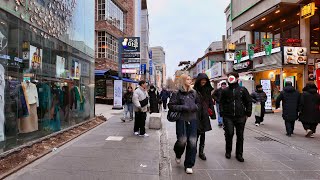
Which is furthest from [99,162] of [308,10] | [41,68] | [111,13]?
[111,13]

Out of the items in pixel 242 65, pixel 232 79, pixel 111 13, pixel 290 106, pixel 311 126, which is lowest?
pixel 311 126

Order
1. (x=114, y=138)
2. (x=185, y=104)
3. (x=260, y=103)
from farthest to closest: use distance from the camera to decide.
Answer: (x=260, y=103) → (x=114, y=138) → (x=185, y=104)

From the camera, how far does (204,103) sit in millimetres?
6102

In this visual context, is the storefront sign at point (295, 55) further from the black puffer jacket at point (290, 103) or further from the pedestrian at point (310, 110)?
the black puffer jacket at point (290, 103)

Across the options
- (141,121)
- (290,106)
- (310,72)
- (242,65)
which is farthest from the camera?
(242,65)

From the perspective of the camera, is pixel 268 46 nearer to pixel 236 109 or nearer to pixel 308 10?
pixel 308 10

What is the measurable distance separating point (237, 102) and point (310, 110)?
14.4 ft

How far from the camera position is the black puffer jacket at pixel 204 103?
6.01 metres

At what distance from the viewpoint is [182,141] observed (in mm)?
5434

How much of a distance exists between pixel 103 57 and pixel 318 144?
27.1 metres

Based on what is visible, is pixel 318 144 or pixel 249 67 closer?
pixel 318 144

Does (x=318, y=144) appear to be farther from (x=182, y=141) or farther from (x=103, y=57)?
(x=103, y=57)

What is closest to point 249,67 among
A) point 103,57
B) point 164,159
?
Result: point 103,57

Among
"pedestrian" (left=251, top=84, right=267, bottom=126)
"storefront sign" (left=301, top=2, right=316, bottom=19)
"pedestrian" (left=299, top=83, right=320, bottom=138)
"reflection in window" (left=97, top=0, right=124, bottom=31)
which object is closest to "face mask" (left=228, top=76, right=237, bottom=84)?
"pedestrian" (left=299, top=83, right=320, bottom=138)
